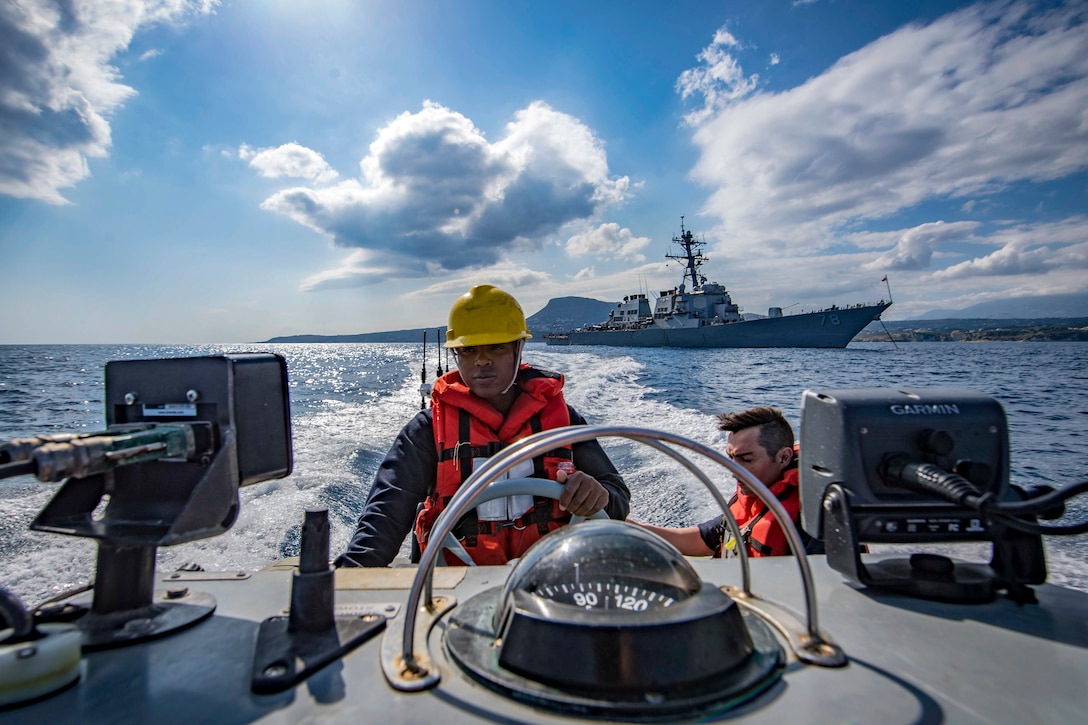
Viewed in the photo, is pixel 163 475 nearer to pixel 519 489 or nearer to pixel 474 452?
pixel 519 489

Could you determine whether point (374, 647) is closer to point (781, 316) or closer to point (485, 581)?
point (485, 581)

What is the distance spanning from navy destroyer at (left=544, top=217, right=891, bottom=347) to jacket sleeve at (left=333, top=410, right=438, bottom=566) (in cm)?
4612

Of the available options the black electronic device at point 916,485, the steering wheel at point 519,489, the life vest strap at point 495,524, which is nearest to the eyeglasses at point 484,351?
the life vest strap at point 495,524

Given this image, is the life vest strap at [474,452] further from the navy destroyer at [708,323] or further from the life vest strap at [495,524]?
the navy destroyer at [708,323]

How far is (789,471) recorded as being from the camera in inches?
114

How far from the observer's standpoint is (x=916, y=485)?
1213mm

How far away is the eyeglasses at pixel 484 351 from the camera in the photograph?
2.70 m

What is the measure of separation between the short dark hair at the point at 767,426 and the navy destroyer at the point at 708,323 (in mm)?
45089

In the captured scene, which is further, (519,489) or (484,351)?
(484,351)

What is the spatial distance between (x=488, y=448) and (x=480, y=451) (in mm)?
38

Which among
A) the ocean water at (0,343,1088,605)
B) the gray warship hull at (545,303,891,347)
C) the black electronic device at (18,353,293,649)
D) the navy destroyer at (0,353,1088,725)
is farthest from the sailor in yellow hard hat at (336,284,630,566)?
the gray warship hull at (545,303,891,347)

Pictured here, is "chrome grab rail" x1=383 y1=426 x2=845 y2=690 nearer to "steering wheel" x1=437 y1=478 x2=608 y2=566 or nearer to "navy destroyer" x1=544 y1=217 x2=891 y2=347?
"steering wheel" x1=437 y1=478 x2=608 y2=566

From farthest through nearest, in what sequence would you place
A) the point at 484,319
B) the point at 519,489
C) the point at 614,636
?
1. the point at 484,319
2. the point at 519,489
3. the point at 614,636

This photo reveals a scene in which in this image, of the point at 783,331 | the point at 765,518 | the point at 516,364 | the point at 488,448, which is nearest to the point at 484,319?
the point at 516,364
